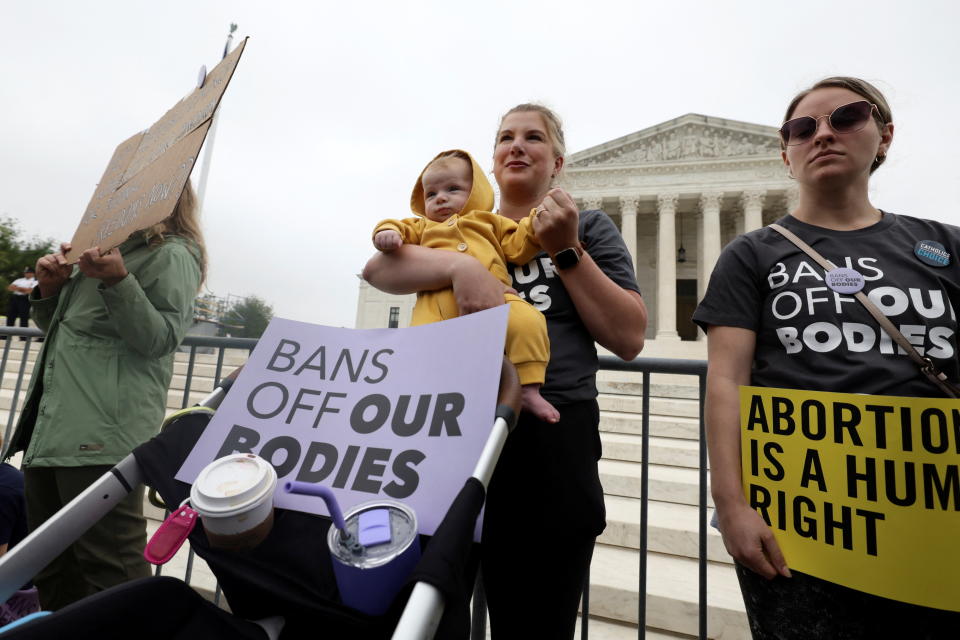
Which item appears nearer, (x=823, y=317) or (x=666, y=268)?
(x=823, y=317)

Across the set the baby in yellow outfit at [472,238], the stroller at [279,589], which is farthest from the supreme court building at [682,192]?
the stroller at [279,589]

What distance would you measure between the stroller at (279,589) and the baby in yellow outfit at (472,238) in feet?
0.56

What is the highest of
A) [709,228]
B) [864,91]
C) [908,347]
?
[709,228]

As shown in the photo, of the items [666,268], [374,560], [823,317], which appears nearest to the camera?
[374,560]

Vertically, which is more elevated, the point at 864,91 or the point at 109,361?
the point at 864,91

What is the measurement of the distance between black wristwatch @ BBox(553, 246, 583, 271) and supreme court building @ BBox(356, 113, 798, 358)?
2300 centimetres

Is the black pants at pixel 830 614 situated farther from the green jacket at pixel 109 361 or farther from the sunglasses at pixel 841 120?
the green jacket at pixel 109 361

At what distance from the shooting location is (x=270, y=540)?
3.32ft

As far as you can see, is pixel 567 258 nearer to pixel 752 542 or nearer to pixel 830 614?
pixel 752 542

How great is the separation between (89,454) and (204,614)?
171cm

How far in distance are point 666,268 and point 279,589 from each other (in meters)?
26.5

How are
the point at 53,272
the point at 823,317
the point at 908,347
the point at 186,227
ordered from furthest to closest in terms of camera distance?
the point at 186,227
the point at 53,272
the point at 823,317
the point at 908,347

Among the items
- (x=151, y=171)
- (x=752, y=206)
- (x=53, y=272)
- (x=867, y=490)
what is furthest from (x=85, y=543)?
(x=752, y=206)

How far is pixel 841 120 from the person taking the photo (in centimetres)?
154
